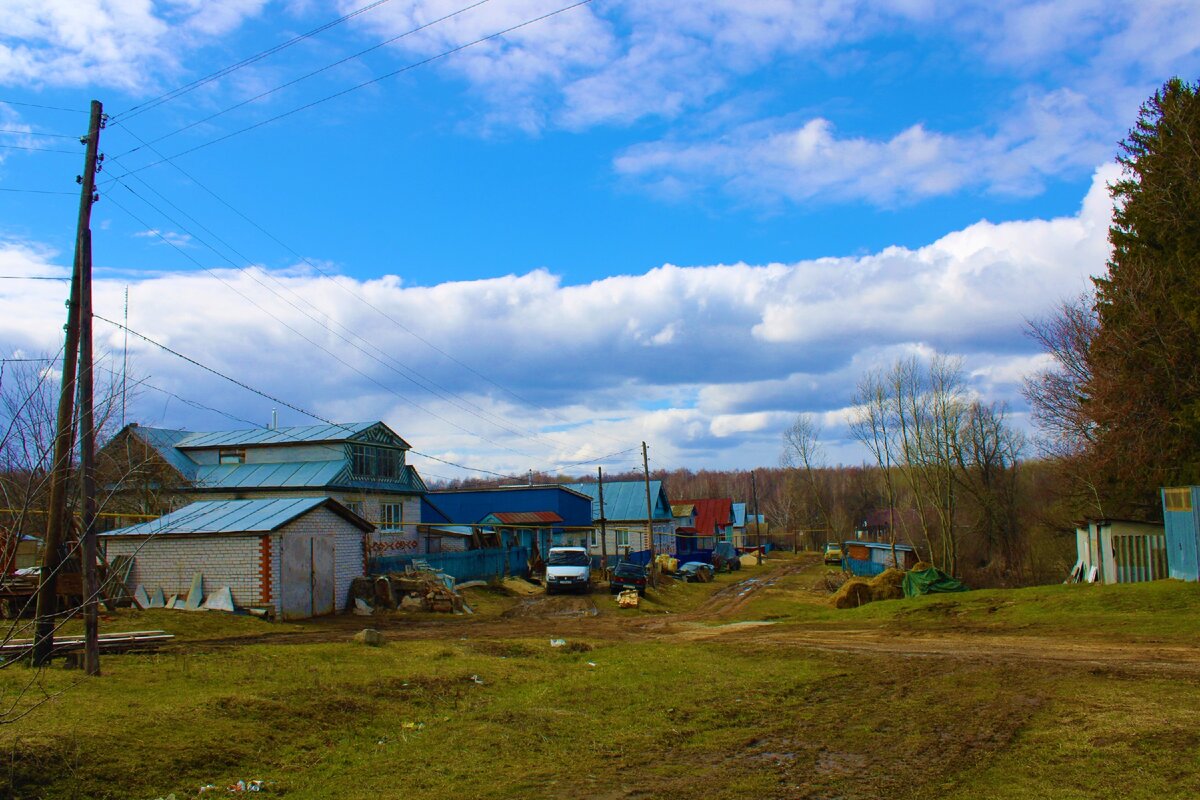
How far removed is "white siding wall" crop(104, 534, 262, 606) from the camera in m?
25.3

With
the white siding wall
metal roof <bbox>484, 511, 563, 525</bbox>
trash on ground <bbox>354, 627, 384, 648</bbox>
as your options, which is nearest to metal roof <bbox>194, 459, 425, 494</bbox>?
metal roof <bbox>484, 511, 563, 525</bbox>

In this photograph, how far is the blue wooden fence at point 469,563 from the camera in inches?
1350

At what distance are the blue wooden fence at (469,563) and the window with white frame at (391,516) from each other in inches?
137

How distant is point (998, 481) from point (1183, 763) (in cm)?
5461

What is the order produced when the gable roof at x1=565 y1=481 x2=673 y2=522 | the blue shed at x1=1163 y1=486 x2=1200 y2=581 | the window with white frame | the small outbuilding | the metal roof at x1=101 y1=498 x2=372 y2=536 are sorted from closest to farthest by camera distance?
the blue shed at x1=1163 y1=486 x2=1200 y2=581 → the metal roof at x1=101 y1=498 x2=372 y2=536 → the small outbuilding → the window with white frame → the gable roof at x1=565 y1=481 x2=673 y2=522

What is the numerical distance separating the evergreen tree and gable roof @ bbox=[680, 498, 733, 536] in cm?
5631

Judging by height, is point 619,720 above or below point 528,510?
below

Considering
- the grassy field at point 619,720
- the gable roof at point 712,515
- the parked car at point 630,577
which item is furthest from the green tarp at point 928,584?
the gable roof at point 712,515

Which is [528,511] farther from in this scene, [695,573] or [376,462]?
[376,462]

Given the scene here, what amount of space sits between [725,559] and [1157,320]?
38693 millimetres

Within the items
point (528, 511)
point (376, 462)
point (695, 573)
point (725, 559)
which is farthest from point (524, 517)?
point (725, 559)

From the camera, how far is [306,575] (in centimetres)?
2697

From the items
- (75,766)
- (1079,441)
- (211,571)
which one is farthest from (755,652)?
(1079,441)

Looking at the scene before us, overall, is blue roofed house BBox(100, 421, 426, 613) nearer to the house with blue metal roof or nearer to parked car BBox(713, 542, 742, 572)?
the house with blue metal roof
